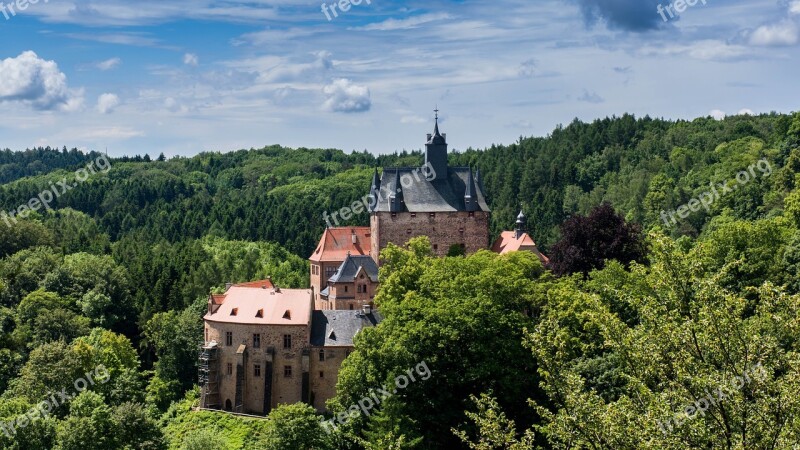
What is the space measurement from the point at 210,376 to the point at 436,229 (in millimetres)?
22283

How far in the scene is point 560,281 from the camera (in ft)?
188

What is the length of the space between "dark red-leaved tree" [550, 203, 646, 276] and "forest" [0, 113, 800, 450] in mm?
134

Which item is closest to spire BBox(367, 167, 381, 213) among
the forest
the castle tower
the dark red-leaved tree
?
the castle tower

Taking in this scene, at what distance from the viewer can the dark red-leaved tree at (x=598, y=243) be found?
64812mm

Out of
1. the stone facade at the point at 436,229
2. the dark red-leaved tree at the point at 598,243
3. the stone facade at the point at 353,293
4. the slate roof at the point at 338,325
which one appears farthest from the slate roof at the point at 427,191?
the slate roof at the point at 338,325

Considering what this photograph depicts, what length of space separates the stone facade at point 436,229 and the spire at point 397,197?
502 millimetres

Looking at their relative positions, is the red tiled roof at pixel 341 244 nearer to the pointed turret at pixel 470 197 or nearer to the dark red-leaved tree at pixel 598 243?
the pointed turret at pixel 470 197

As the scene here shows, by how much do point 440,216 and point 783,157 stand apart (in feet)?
133

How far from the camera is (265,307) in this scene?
6259 cm

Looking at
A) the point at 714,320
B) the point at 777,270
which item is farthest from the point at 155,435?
the point at 714,320

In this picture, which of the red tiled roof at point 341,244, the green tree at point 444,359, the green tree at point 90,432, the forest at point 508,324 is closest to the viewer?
the forest at point 508,324

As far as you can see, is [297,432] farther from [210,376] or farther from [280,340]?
[210,376]

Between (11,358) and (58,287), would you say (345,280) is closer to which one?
(11,358)

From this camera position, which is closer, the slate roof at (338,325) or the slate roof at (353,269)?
the slate roof at (338,325)
